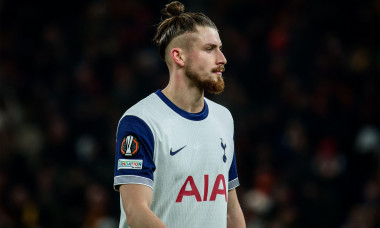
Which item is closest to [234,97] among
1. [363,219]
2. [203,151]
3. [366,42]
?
[366,42]

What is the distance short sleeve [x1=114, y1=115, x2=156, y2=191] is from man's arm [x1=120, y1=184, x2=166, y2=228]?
33 mm

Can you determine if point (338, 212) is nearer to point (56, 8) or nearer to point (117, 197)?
point (117, 197)

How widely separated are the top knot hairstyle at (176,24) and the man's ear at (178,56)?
0.08 m

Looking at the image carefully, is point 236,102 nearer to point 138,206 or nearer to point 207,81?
point 207,81

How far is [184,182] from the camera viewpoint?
3.80 meters

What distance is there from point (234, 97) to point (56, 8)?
438 cm

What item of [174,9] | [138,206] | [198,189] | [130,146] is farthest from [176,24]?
[138,206]

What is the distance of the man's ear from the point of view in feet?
13.1

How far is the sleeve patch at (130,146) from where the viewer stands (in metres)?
3.69

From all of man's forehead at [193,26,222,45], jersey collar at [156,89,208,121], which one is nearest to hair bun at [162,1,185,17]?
man's forehead at [193,26,222,45]

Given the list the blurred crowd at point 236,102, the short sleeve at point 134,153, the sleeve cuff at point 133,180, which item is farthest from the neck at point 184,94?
the blurred crowd at point 236,102

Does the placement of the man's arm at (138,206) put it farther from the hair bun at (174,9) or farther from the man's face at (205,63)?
the hair bun at (174,9)

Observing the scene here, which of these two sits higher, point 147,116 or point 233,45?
point 233,45

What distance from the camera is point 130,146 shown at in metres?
3.71
